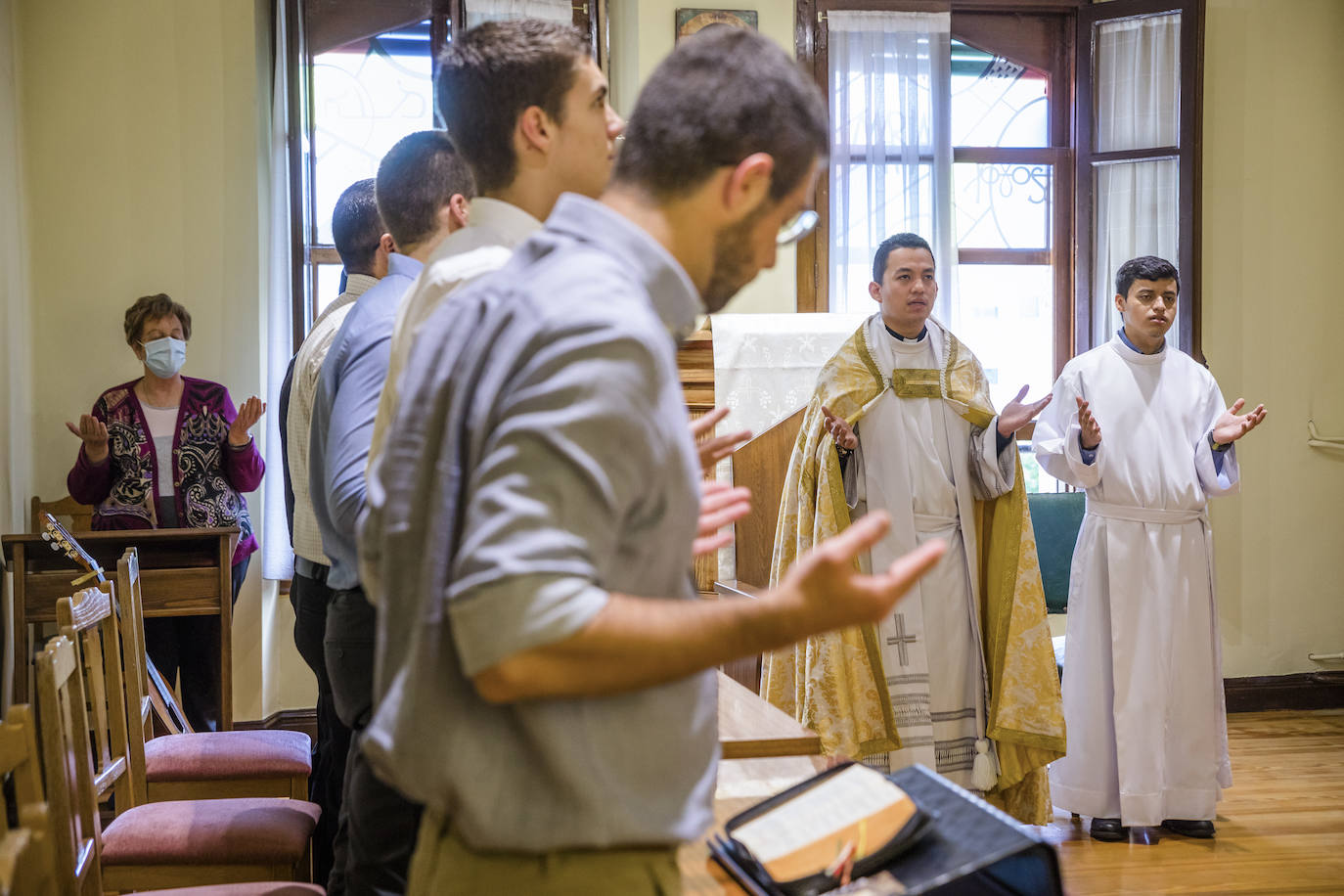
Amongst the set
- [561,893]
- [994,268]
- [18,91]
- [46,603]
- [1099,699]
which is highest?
[18,91]

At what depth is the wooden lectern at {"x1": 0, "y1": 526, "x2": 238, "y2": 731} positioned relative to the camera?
3.80 metres

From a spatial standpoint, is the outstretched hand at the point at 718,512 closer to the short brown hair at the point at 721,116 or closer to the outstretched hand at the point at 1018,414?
the short brown hair at the point at 721,116

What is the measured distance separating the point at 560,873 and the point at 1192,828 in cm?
371

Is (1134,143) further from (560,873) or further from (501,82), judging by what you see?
(560,873)

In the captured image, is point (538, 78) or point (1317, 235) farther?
point (1317, 235)

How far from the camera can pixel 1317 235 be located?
18.6ft

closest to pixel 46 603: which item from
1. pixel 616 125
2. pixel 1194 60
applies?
pixel 616 125

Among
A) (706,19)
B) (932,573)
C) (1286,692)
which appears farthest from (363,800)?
(1286,692)

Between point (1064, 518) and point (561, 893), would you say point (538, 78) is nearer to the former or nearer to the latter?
point (561, 893)

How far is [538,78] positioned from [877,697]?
2668 mm

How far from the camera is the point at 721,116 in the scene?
36.3 inches

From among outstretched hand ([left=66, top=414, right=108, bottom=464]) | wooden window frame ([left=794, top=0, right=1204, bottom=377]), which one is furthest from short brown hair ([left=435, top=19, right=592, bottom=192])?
wooden window frame ([left=794, top=0, right=1204, bottom=377])

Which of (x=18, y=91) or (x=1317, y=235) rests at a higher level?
(x=18, y=91)

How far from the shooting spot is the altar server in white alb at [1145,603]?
13.1 ft
